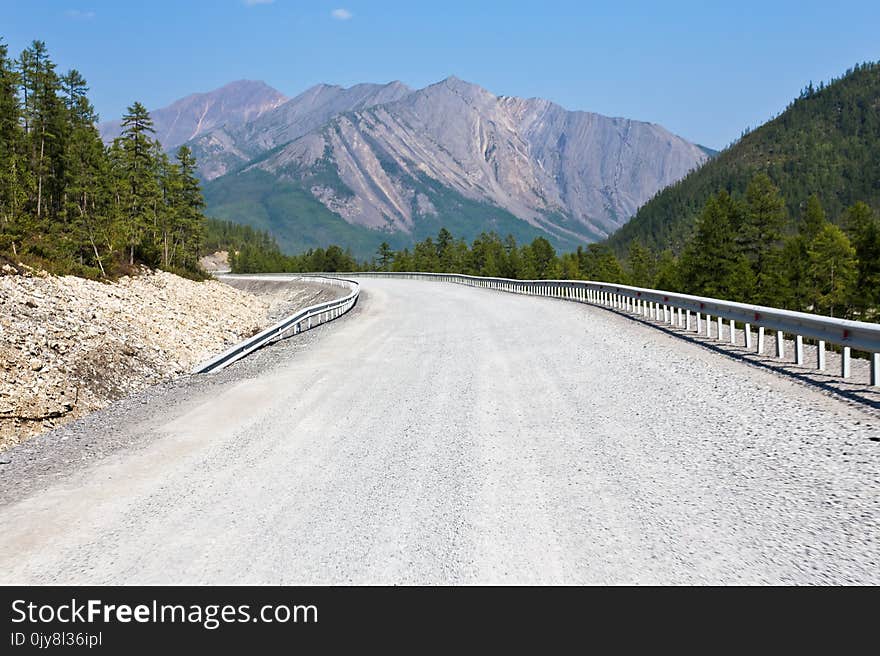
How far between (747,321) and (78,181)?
43853 millimetres

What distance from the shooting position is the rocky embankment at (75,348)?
988cm

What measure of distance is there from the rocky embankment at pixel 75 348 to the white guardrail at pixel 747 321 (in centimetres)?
1144

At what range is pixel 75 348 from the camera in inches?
510

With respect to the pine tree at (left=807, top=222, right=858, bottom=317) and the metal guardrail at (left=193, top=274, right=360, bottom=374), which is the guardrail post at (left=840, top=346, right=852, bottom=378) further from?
the pine tree at (left=807, top=222, right=858, bottom=317)

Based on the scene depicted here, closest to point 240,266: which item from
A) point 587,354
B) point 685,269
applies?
point 685,269

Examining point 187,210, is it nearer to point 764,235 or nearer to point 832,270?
point 764,235

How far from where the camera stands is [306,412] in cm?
877

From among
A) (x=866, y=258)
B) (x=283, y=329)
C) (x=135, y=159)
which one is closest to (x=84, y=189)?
(x=135, y=159)

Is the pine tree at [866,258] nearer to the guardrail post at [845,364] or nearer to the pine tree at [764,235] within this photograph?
the pine tree at [764,235]

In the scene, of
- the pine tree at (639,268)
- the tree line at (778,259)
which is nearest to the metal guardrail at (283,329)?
the tree line at (778,259)
